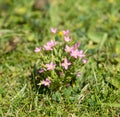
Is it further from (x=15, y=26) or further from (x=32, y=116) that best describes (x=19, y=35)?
(x=32, y=116)

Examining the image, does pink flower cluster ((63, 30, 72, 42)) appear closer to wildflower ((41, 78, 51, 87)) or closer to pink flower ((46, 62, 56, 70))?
pink flower ((46, 62, 56, 70))

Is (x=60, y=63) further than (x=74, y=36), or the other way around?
(x=74, y=36)

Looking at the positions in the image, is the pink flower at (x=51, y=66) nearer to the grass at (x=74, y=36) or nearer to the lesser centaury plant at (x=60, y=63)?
the lesser centaury plant at (x=60, y=63)

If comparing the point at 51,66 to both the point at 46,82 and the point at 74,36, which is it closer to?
the point at 46,82

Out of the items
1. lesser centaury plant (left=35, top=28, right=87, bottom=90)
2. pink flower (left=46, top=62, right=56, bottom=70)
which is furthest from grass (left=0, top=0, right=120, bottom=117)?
pink flower (left=46, top=62, right=56, bottom=70)

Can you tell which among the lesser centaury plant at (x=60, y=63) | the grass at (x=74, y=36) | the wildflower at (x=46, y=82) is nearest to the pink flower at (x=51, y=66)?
the lesser centaury plant at (x=60, y=63)

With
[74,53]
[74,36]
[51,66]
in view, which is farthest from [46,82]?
[74,36]
